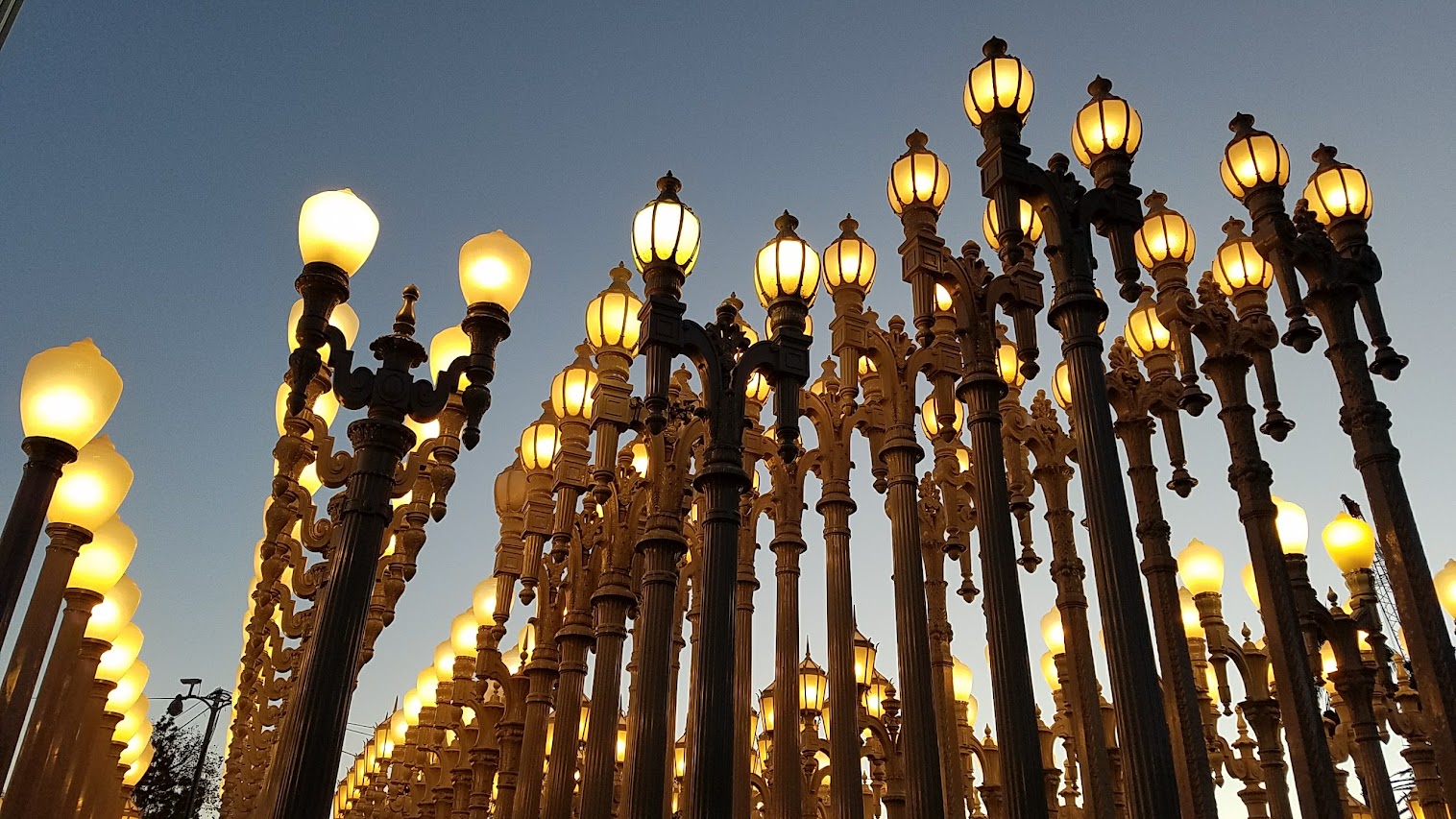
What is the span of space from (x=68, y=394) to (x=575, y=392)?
5104 mm

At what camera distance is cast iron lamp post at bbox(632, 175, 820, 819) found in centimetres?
740

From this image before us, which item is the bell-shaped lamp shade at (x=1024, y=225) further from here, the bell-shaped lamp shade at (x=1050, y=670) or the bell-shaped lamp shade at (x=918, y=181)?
the bell-shaped lamp shade at (x=1050, y=670)

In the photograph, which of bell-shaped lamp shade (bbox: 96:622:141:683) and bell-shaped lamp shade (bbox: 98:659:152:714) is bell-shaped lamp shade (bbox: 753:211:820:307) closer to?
bell-shaped lamp shade (bbox: 96:622:141:683)

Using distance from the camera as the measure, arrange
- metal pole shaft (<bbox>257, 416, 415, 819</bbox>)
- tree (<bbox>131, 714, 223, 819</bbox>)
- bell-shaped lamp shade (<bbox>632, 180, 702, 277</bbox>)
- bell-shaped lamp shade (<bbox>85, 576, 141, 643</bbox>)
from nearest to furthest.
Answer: metal pole shaft (<bbox>257, 416, 415, 819</bbox>) → bell-shaped lamp shade (<bbox>632, 180, 702, 277</bbox>) → bell-shaped lamp shade (<bbox>85, 576, 141, 643</bbox>) → tree (<bbox>131, 714, 223, 819</bbox>)

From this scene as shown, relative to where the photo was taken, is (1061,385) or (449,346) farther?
(1061,385)

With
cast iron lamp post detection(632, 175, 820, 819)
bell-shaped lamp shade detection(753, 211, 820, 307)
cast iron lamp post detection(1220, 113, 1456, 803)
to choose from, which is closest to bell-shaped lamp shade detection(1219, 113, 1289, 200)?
cast iron lamp post detection(1220, 113, 1456, 803)

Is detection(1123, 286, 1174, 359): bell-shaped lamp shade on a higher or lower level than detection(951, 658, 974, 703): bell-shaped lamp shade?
higher

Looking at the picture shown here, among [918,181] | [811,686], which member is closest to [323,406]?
[918,181]

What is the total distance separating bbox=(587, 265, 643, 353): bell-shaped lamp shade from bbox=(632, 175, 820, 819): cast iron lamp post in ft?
7.05

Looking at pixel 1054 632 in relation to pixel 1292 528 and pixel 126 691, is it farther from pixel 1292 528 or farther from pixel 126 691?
pixel 126 691

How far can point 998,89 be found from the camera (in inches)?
359

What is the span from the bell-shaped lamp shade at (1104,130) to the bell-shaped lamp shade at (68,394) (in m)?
7.77

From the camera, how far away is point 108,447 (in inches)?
346

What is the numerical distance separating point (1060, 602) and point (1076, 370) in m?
4.61
